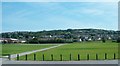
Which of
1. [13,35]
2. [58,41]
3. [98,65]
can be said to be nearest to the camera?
[98,65]

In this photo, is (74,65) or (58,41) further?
(58,41)

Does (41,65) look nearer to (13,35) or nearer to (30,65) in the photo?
(30,65)

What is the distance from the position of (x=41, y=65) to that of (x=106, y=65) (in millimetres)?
5077

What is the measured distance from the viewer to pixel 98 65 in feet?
82.4

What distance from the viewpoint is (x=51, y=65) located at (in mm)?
25609

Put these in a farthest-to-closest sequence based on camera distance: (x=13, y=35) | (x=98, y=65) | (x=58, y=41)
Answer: (x=13, y=35)
(x=58, y=41)
(x=98, y=65)

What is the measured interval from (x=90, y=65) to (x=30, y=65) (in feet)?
15.3

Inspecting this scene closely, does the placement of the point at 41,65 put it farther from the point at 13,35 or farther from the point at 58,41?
the point at 13,35

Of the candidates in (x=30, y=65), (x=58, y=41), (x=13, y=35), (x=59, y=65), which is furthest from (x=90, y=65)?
(x=13, y=35)

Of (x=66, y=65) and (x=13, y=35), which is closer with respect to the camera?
(x=66, y=65)

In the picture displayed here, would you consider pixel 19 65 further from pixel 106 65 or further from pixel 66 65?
pixel 106 65

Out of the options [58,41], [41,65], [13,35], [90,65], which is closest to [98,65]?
[90,65]

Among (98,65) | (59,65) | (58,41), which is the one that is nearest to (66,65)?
(59,65)

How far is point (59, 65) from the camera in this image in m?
25.7
